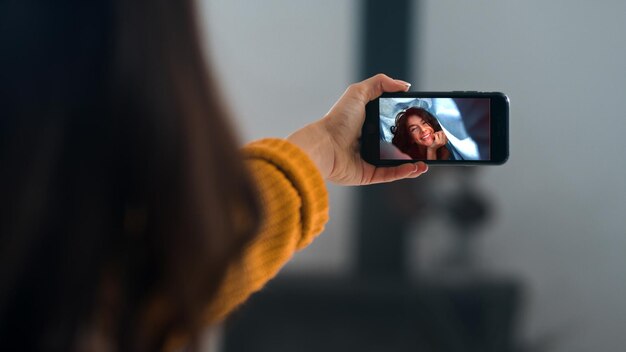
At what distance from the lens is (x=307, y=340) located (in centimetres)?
128

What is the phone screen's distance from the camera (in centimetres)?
72

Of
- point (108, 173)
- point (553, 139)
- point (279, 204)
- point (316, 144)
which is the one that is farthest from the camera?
point (553, 139)

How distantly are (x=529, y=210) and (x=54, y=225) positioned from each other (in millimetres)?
1061

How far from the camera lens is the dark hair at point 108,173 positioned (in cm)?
26

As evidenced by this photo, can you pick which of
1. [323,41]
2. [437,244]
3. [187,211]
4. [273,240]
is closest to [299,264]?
[437,244]

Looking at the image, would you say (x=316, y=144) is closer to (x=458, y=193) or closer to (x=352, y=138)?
(x=352, y=138)

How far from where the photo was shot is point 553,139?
47.8 inches

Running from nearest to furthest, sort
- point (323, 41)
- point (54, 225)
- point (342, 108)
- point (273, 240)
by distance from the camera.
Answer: point (54, 225) < point (273, 240) < point (342, 108) < point (323, 41)

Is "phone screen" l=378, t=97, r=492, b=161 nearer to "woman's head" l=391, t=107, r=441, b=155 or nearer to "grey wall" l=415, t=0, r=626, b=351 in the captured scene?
"woman's head" l=391, t=107, r=441, b=155

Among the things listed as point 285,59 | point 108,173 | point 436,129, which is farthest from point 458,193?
→ point 108,173

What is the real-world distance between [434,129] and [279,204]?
0.34m

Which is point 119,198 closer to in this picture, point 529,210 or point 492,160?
point 492,160

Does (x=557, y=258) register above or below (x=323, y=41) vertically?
below

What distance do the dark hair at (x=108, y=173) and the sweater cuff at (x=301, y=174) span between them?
16 cm
